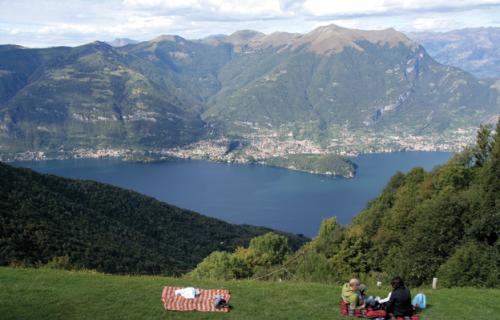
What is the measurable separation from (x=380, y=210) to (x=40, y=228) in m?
30.4

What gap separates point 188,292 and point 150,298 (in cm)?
122

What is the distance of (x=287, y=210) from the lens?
470 ft

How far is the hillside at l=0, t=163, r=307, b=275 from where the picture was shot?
137 feet

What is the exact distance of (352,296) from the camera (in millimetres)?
14680

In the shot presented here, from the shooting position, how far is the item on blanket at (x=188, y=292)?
1541cm

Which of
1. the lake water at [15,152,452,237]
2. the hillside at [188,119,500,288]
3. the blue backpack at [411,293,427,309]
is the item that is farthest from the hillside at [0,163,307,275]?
the lake water at [15,152,452,237]

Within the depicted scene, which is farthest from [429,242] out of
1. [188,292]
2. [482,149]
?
[482,149]

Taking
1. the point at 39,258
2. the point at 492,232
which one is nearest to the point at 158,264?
the point at 39,258

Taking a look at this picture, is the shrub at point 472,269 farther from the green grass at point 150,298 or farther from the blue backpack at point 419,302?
the blue backpack at point 419,302

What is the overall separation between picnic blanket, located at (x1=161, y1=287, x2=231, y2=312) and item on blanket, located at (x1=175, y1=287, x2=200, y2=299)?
10cm

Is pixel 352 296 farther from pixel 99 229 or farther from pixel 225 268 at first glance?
pixel 99 229

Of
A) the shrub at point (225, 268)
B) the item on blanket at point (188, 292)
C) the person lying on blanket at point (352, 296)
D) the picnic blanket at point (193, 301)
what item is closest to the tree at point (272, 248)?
the shrub at point (225, 268)

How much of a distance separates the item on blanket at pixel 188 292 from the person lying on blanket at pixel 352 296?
15.2 ft

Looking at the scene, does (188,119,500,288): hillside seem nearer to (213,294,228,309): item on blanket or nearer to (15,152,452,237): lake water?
(213,294,228,309): item on blanket
